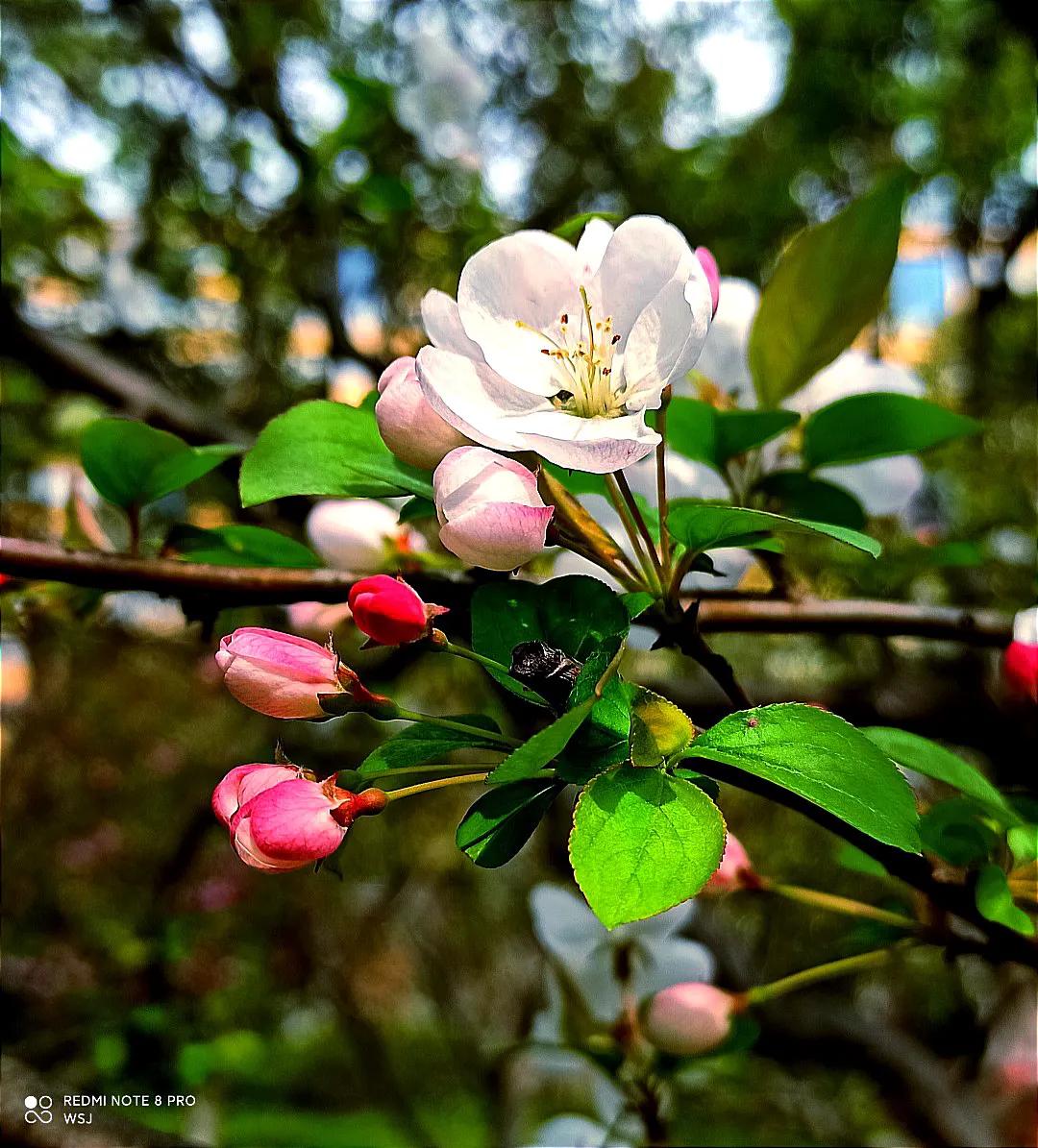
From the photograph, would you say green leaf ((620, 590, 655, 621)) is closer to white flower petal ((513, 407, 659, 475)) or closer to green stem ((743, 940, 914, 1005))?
white flower petal ((513, 407, 659, 475))

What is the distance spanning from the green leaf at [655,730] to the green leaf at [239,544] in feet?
0.76

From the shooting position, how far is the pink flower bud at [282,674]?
0.97 feet

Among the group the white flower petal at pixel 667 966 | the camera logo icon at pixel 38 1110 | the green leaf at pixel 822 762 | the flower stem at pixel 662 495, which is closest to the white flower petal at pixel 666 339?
the flower stem at pixel 662 495

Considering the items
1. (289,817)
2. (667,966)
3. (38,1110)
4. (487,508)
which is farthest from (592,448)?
(38,1110)

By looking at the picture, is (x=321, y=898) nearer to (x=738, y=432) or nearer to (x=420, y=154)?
(x=420, y=154)

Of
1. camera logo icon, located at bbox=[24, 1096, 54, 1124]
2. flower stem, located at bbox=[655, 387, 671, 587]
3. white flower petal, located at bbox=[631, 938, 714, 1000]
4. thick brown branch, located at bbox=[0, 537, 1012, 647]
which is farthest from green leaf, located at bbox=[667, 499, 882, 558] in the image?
camera logo icon, located at bbox=[24, 1096, 54, 1124]

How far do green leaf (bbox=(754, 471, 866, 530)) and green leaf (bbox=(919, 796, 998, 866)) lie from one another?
14 centimetres

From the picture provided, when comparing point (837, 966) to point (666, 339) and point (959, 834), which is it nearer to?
point (959, 834)

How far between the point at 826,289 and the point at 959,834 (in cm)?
24

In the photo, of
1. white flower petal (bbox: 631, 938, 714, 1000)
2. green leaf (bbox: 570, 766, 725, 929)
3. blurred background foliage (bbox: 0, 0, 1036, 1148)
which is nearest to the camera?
green leaf (bbox: 570, 766, 725, 929)

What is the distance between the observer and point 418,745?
0.30m

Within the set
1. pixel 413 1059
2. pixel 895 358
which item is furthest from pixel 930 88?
pixel 413 1059

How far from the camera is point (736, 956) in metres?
1.00

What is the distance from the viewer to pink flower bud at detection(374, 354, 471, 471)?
1.02 ft
